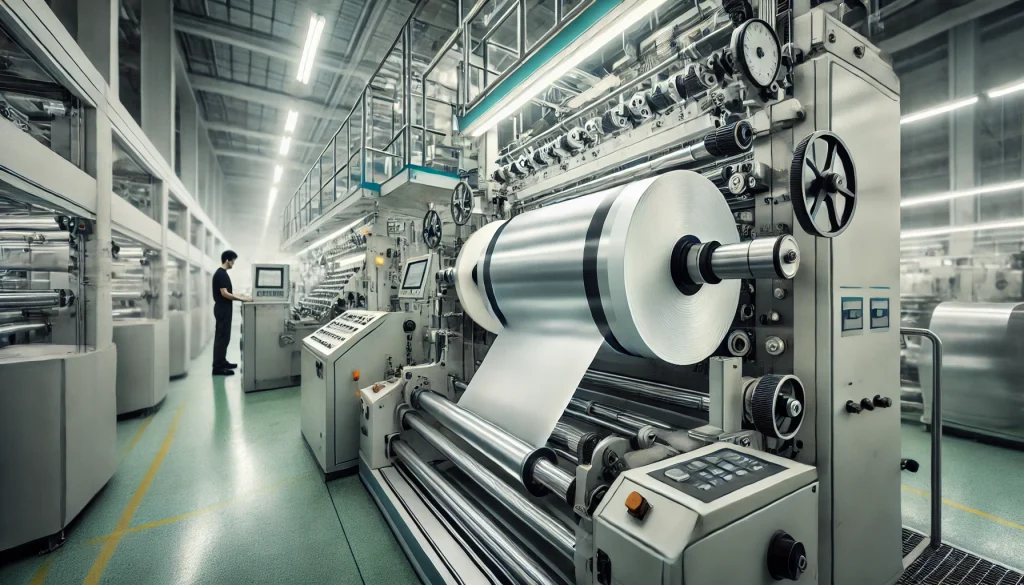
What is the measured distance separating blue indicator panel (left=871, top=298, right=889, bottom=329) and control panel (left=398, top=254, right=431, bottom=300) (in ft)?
8.39

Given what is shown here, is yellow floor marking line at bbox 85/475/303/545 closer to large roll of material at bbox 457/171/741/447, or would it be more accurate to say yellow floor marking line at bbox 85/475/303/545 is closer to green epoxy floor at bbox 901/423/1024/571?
large roll of material at bbox 457/171/741/447

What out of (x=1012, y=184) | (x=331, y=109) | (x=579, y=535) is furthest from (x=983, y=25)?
(x=331, y=109)

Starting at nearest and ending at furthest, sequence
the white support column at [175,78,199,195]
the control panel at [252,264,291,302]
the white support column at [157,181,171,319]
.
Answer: the white support column at [157,181,171,319] → the control panel at [252,264,291,302] → the white support column at [175,78,199,195]

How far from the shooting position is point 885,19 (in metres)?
5.61

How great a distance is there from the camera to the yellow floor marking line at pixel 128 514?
2150 millimetres

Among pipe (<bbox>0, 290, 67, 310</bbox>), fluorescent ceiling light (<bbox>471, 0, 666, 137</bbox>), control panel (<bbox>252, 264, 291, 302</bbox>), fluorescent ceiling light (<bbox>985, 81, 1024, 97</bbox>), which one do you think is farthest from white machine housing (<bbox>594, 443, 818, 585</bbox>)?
fluorescent ceiling light (<bbox>985, 81, 1024, 97</bbox>)

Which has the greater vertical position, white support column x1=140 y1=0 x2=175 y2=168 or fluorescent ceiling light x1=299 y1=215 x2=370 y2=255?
white support column x1=140 y1=0 x2=175 y2=168

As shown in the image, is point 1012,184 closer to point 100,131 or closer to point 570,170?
point 570,170

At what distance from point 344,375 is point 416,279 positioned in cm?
92

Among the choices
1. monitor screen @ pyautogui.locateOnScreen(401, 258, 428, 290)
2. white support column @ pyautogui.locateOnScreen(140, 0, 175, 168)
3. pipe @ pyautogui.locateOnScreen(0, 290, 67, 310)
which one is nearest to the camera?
pipe @ pyautogui.locateOnScreen(0, 290, 67, 310)

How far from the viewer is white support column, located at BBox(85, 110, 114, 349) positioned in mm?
2928

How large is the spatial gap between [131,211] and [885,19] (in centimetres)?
944

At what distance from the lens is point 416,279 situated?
10.8ft

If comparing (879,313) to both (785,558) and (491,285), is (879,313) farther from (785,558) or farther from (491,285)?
(491,285)
